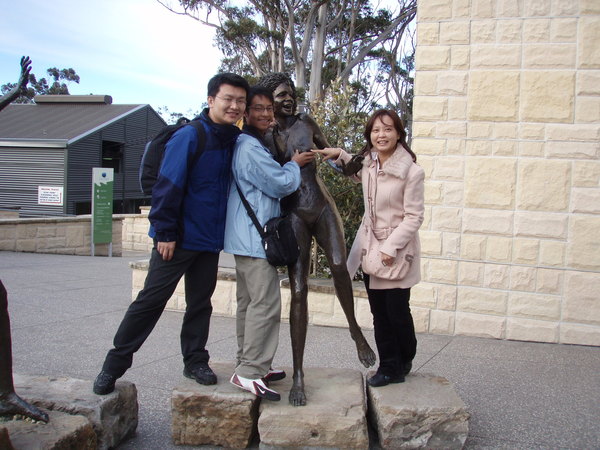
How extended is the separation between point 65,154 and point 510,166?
20191 millimetres

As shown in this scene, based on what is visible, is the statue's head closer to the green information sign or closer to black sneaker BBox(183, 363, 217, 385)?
black sneaker BBox(183, 363, 217, 385)

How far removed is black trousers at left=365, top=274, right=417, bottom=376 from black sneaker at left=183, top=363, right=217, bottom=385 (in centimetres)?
100

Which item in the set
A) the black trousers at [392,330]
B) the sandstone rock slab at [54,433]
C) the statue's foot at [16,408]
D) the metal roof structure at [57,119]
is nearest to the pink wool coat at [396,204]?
the black trousers at [392,330]

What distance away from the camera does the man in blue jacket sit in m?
3.00

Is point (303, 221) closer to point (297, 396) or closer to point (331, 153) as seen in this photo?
point (331, 153)

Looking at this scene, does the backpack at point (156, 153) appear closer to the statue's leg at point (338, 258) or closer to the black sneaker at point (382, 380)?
the statue's leg at point (338, 258)

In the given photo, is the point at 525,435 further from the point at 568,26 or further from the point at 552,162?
the point at 568,26

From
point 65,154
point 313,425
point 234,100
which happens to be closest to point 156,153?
point 234,100

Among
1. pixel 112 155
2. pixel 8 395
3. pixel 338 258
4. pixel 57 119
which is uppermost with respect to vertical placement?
pixel 57 119

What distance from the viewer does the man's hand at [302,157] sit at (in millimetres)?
3283

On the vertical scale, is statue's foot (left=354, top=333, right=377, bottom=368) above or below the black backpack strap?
below

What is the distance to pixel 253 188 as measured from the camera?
10.3 ft

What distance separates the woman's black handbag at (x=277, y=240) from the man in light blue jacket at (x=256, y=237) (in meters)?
0.03

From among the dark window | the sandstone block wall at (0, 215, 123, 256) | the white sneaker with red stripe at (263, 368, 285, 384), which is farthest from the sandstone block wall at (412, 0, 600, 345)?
the dark window
